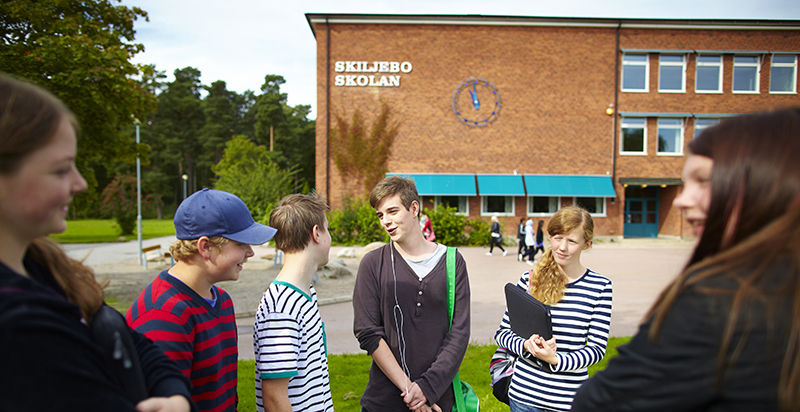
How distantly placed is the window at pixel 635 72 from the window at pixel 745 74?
563cm

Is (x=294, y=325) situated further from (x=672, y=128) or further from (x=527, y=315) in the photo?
(x=672, y=128)

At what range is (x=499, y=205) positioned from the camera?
2636 cm

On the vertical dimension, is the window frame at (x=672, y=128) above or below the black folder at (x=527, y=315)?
above

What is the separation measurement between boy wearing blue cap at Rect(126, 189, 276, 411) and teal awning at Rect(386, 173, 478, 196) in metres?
23.0

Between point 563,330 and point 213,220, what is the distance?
205 cm

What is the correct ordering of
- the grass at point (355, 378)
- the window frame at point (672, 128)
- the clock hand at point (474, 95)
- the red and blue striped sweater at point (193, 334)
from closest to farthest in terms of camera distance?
the red and blue striped sweater at point (193, 334), the grass at point (355, 378), the clock hand at point (474, 95), the window frame at point (672, 128)

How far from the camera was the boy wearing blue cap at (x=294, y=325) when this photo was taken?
6.80 ft

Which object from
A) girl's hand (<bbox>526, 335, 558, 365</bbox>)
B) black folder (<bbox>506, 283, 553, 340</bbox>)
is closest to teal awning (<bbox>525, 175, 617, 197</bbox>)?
black folder (<bbox>506, 283, 553, 340</bbox>)

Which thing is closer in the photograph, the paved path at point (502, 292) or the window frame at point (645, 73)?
the paved path at point (502, 292)

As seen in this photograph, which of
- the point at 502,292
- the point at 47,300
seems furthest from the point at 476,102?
the point at 47,300

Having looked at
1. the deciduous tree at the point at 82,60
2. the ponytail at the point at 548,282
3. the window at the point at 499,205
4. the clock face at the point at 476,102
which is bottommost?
the window at the point at 499,205

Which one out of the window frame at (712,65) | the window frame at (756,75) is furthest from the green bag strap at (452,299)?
the window frame at (756,75)

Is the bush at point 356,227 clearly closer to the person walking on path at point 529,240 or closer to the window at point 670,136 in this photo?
the person walking on path at point 529,240

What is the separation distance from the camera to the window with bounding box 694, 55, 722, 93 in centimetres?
2711
